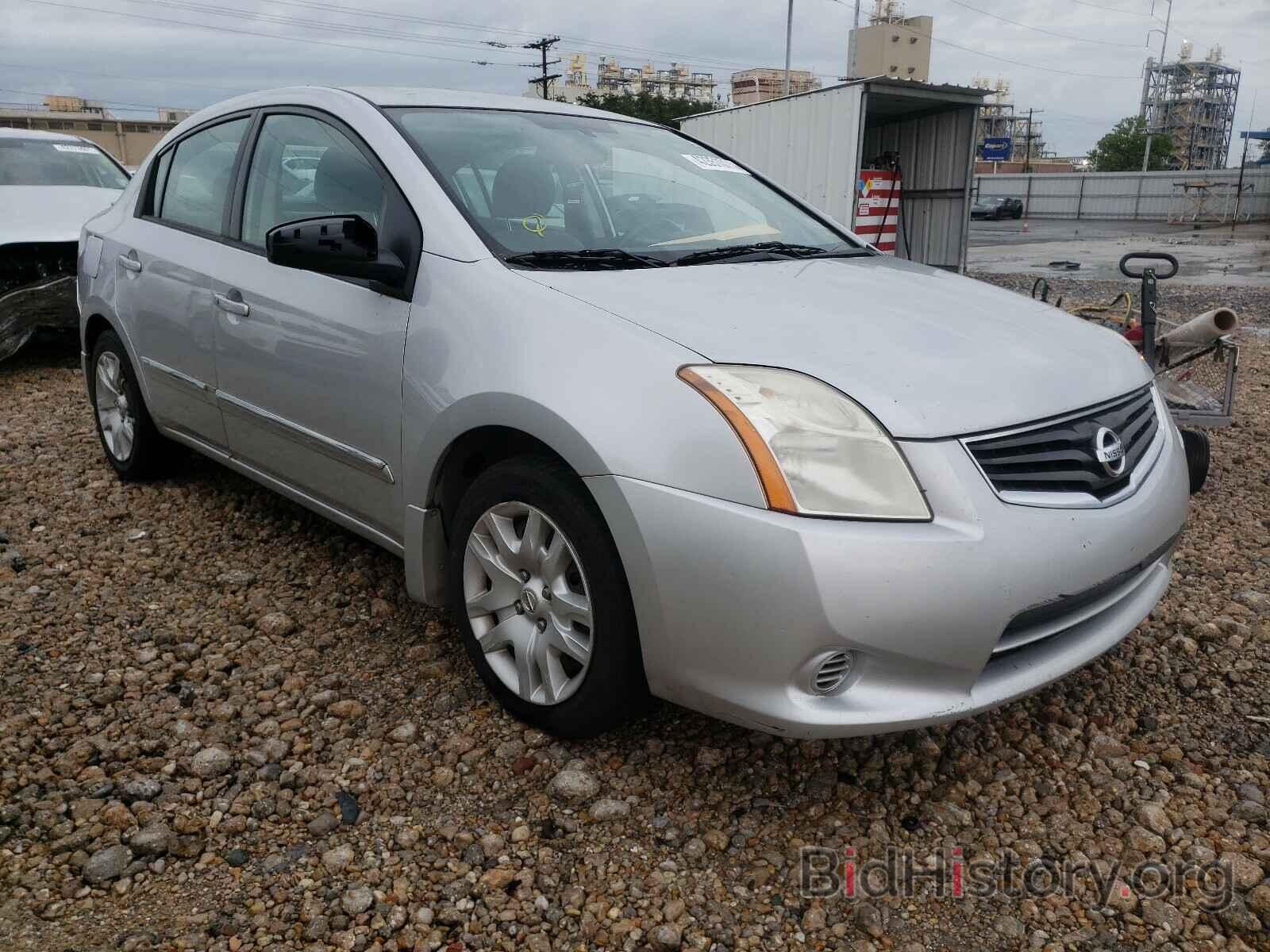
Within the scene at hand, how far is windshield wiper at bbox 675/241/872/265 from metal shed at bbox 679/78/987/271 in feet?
23.8

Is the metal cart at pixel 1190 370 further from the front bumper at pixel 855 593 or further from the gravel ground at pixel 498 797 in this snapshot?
the front bumper at pixel 855 593

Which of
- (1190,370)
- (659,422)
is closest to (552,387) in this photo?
(659,422)

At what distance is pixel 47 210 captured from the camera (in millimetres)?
7301

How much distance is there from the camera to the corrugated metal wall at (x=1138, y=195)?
38.3m

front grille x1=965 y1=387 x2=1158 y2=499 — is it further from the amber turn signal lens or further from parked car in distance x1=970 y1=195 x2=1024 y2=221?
parked car in distance x1=970 y1=195 x2=1024 y2=221

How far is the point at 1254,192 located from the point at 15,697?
45.3m

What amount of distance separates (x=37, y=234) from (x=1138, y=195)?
153 ft

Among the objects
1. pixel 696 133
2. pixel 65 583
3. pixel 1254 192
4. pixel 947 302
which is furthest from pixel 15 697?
pixel 1254 192

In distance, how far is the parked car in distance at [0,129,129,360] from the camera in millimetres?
6789

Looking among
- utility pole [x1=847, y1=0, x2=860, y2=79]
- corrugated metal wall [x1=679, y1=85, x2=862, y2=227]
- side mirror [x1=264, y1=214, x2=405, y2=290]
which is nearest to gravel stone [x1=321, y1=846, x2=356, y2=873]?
side mirror [x1=264, y1=214, x2=405, y2=290]

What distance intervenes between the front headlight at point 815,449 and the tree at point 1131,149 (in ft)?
276

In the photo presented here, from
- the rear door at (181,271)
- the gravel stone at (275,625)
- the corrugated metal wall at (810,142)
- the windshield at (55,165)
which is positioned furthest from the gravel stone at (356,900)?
the corrugated metal wall at (810,142)

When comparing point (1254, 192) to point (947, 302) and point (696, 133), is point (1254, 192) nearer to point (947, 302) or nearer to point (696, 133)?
point (696, 133)

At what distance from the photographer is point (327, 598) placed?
3.39 meters
